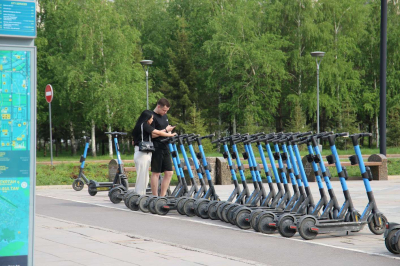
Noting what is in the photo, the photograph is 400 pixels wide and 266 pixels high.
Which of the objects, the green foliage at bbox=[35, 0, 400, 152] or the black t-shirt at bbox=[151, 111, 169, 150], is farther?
the green foliage at bbox=[35, 0, 400, 152]

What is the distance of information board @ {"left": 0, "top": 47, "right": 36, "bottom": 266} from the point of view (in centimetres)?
517

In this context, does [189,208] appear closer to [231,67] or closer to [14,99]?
[14,99]

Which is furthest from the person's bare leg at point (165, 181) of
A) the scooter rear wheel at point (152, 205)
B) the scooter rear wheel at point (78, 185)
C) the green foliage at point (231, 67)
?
the green foliage at point (231, 67)

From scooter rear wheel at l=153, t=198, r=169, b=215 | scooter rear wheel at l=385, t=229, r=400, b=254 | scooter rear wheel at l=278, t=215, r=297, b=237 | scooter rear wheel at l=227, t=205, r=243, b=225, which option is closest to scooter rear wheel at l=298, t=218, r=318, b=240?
scooter rear wheel at l=278, t=215, r=297, b=237

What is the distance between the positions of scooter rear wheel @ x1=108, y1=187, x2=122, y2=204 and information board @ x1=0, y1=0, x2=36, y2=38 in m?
8.43

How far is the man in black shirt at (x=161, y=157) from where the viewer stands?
11742 millimetres

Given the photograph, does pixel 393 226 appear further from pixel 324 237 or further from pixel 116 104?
pixel 116 104

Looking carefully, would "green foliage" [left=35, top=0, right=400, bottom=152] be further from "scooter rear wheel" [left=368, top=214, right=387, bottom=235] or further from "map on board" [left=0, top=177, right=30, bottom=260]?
"map on board" [left=0, top=177, right=30, bottom=260]

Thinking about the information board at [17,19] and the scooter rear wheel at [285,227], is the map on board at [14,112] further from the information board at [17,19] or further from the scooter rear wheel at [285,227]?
the scooter rear wheel at [285,227]

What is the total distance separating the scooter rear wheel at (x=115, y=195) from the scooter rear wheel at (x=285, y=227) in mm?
5511

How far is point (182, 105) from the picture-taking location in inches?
2119

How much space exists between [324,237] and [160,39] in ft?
179


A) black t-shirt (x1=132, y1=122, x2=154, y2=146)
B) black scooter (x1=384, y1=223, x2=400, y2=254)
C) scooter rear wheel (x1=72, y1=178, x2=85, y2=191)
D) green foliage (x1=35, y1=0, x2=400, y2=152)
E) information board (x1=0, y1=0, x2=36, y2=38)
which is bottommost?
scooter rear wheel (x1=72, y1=178, x2=85, y2=191)

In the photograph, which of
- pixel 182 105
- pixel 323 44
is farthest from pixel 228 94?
pixel 323 44
